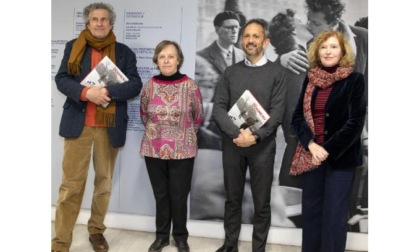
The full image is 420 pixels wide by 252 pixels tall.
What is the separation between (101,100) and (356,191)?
208 cm

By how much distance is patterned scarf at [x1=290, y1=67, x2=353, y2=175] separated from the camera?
7.77 ft

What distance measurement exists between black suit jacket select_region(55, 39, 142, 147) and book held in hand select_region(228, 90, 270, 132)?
763mm

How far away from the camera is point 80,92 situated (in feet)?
9.04

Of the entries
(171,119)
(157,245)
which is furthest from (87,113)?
(157,245)

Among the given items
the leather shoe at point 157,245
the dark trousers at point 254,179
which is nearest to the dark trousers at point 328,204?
the dark trousers at point 254,179

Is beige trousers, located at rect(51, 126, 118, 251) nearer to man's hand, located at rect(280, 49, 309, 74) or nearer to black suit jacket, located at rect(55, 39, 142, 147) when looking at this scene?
black suit jacket, located at rect(55, 39, 142, 147)

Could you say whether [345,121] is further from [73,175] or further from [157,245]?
[73,175]

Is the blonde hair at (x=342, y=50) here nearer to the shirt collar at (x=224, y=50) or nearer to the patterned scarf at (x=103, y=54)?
the shirt collar at (x=224, y=50)

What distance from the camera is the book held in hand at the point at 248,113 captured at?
279 cm

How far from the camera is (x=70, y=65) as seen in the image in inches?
111

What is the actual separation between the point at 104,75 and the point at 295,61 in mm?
1494

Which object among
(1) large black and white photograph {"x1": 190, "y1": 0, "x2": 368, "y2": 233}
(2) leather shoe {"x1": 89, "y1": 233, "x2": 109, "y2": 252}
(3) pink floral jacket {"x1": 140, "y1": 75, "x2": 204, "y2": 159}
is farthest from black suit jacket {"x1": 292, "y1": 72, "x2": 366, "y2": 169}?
(2) leather shoe {"x1": 89, "y1": 233, "x2": 109, "y2": 252}
